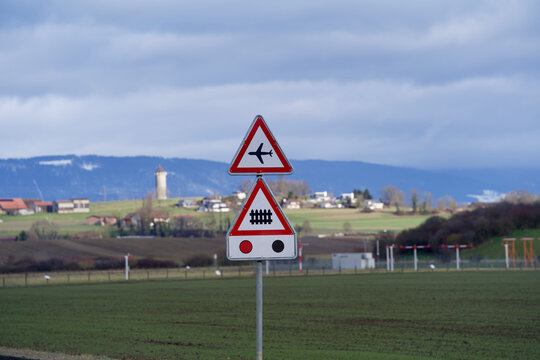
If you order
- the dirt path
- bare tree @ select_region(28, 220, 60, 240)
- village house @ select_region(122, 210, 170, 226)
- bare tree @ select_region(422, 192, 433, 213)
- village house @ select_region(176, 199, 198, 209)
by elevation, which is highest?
village house @ select_region(176, 199, 198, 209)

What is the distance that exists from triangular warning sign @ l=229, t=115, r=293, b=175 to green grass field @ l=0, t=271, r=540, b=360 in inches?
338

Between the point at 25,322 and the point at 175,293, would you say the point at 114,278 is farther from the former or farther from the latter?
the point at 25,322

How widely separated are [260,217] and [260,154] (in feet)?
2.68

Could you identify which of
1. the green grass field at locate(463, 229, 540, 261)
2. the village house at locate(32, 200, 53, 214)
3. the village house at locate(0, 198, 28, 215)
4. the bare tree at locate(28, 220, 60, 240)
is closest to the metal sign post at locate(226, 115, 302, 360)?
the green grass field at locate(463, 229, 540, 261)

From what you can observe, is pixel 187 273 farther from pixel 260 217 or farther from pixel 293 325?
pixel 260 217

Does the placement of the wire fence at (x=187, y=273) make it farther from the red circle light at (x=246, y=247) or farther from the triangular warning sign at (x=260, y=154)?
the triangular warning sign at (x=260, y=154)

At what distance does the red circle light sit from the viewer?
1133 centimetres

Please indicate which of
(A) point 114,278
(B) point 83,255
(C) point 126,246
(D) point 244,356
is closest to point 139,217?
(C) point 126,246

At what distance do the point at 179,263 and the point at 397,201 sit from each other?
10546cm

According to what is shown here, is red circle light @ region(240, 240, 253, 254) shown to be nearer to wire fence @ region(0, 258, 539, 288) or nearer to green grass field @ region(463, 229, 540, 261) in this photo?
wire fence @ region(0, 258, 539, 288)

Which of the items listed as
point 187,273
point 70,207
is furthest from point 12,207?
point 187,273

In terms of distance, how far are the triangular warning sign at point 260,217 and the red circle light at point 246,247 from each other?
12 centimetres

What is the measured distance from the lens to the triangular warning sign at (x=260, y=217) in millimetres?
11227

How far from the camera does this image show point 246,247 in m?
11.3
